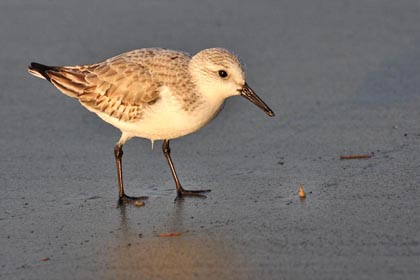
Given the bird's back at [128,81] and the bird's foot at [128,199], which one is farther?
the bird's back at [128,81]

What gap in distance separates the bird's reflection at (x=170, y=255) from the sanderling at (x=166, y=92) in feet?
2.56

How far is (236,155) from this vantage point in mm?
8320

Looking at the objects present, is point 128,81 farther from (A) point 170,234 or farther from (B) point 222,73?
(A) point 170,234

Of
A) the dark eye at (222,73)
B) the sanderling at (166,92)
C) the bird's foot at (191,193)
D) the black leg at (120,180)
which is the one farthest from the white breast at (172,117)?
the bird's foot at (191,193)

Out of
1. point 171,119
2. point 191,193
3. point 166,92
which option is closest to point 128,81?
point 166,92

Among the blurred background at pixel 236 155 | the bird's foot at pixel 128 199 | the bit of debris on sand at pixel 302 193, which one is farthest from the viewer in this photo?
the bird's foot at pixel 128 199

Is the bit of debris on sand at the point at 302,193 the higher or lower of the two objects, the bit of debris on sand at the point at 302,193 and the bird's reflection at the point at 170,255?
the higher

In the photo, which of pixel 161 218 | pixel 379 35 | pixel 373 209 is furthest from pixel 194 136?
pixel 379 35

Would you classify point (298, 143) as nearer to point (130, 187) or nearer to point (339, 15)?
point (130, 187)

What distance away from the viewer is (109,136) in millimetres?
8930

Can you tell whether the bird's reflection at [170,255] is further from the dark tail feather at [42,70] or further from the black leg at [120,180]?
the dark tail feather at [42,70]

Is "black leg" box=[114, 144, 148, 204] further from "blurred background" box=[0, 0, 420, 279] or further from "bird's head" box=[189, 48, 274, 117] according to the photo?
"bird's head" box=[189, 48, 274, 117]

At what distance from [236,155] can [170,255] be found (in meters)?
2.32

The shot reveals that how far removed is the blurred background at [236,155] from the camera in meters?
6.09
